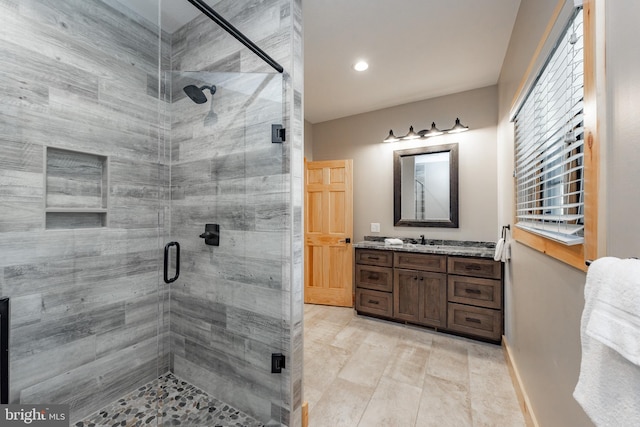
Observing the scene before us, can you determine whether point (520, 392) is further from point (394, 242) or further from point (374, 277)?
point (394, 242)

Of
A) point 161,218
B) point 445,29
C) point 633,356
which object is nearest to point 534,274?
point 633,356

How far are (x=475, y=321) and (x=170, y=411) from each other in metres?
2.63

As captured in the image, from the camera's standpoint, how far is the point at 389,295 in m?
3.01

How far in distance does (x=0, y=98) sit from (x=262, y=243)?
4.63 feet

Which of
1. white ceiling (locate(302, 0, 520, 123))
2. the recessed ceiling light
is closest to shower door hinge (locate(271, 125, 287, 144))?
white ceiling (locate(302, 0, 520, 123))

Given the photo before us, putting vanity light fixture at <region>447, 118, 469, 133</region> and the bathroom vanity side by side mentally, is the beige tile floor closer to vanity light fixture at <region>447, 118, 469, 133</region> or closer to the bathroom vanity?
the bathroom vanity

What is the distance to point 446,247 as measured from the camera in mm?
2947

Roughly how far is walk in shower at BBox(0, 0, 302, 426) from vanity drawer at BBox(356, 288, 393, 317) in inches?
67.8

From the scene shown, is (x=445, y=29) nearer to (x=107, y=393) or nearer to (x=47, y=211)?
(x=47, y=211)

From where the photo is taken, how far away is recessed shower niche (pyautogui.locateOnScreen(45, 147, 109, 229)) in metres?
1.41

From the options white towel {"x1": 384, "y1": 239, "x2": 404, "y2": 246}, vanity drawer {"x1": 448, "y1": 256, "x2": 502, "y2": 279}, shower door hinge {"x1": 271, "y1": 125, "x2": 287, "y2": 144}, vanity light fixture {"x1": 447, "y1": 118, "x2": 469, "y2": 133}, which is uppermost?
vanity light fixture {"x1": 447, "y1": 118, "x2": 469, "y2": 133}

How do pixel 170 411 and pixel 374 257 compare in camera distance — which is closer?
pixel 170 411

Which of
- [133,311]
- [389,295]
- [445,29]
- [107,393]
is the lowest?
[107,393]

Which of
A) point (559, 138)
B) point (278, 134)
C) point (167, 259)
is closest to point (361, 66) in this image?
point (278, 134)
